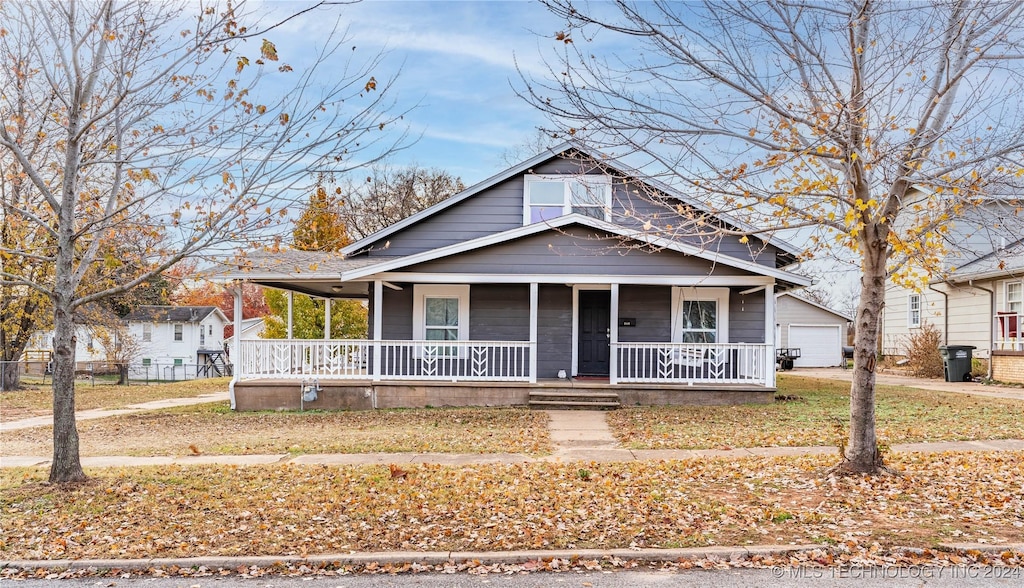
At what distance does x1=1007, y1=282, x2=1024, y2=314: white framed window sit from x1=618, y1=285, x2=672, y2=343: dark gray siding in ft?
36.9

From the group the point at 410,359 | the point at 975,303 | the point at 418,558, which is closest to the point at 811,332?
the point at 975,303

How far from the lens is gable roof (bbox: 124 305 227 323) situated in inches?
1797

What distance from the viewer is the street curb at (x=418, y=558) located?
5.60m

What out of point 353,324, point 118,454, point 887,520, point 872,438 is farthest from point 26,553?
point 353,324

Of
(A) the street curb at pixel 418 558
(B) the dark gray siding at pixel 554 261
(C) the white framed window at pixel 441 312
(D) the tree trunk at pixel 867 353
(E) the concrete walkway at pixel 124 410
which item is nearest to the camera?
(A) the street curb at pixel 418 558

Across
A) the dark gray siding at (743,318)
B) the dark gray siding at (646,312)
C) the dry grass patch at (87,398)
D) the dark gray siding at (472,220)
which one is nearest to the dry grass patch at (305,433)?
the dry grass patch at (87,398)

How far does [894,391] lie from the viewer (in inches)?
721

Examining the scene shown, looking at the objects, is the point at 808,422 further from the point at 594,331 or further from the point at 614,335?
the point at 594,331

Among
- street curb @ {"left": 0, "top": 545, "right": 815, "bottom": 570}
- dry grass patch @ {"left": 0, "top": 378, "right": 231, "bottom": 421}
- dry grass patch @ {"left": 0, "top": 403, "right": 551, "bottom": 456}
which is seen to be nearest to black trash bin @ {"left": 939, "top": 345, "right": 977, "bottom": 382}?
dry grass patch @ {"left": 0, "top": 403, "right": 551, "bottom": 456}

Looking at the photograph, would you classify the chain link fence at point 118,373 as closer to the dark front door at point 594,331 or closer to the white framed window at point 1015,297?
the dark front door at point 594,331

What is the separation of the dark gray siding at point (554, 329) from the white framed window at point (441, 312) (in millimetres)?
1835

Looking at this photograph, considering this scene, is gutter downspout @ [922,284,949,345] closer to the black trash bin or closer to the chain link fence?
the black trash bin

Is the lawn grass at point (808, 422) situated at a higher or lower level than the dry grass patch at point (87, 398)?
higher

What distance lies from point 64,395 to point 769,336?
1360 centimetres
